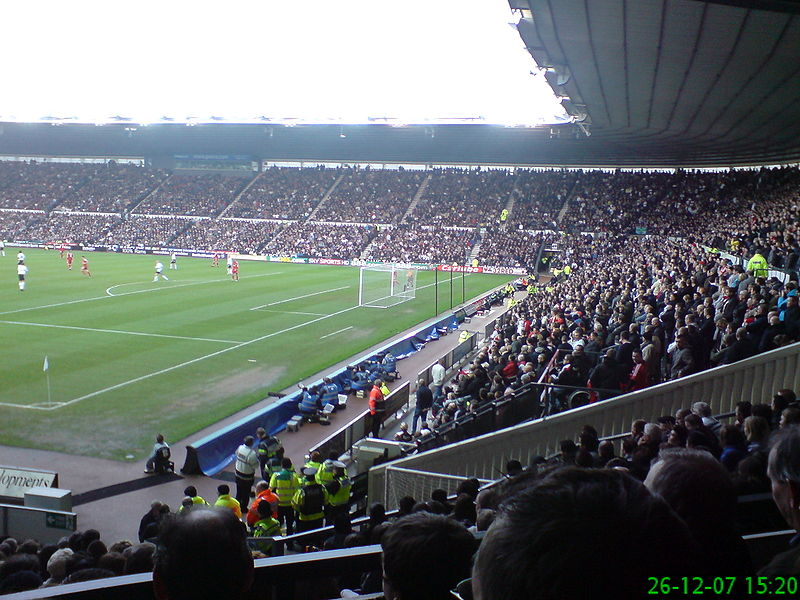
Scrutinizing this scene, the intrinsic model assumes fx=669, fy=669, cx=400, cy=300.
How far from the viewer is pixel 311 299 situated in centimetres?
3638

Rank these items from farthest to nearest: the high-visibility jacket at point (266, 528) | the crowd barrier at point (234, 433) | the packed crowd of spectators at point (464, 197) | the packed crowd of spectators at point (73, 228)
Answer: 1. the packed crowd of spectators at point (73, 228)
2. the packed crowd of spectators at point (464, 197)
3. the crowd barrier at point (234, 433)
4. the high-visibility jacket at point (266, 528)

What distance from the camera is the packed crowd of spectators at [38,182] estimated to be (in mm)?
78250

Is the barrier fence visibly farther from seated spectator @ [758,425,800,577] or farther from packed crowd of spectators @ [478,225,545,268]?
packed crowd of spectators @ [478,225,545,268]

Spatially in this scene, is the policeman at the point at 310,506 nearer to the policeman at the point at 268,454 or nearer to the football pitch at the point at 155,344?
the policeman at the point at 268,454

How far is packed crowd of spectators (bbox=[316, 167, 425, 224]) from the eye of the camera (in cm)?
7062

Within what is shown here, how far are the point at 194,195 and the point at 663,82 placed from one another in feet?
213

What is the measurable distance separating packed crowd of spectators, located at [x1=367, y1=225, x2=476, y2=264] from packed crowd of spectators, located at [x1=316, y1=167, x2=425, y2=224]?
13.9ft

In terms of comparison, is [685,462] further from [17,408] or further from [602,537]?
[17,408]

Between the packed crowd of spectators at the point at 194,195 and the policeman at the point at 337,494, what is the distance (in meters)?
68.9

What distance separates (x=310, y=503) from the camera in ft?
29.3

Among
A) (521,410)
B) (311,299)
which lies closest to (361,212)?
(311,299)

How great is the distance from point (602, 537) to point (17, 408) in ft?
59.8

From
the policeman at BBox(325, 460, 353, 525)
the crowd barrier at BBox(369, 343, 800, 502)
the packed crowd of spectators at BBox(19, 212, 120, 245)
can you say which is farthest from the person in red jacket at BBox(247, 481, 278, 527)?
the packed crowd of spectators at BBox(19, 212, 120, 245)

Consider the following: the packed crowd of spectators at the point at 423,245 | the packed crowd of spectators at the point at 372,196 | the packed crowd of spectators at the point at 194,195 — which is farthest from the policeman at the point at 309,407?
the packed crowd of spectators at the point at 194,195
